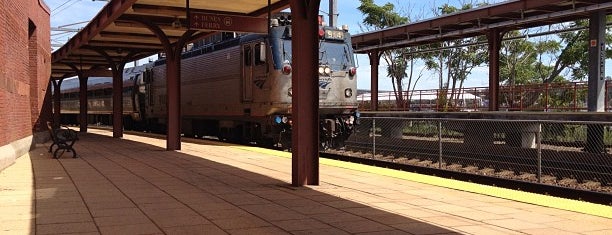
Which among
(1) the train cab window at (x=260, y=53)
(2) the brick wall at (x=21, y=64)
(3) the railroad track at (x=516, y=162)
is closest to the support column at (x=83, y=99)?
(2) the brick wall at (x=21, y=64)

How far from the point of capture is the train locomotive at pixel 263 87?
49.3ft

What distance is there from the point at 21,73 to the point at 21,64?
0.23 metres

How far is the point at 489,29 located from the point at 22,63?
45.6 ft

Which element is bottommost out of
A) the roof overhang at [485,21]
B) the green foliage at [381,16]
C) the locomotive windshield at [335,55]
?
the locomotive windshield at [335,55]

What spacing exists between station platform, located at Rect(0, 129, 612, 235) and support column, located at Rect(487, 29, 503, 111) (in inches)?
419

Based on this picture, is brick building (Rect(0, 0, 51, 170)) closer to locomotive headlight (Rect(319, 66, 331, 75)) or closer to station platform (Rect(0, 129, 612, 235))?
station platform (Rect(0, 129, 612, 235))

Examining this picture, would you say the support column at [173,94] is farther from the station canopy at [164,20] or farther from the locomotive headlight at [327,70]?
the locomotive headlight at [327,70]

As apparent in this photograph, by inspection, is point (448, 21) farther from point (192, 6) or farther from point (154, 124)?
point (154, 124)

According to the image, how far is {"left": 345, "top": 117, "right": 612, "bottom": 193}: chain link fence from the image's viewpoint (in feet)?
35.4

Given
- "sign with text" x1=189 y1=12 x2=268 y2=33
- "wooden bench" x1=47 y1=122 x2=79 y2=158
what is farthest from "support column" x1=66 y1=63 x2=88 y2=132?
"sign with text" x1=189 y1=12 x2=268 y2=33

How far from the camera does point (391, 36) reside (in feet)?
72.6

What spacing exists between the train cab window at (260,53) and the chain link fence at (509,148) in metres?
3.93

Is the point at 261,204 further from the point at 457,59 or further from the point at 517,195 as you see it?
the point at 457,59

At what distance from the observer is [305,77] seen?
8008 millimetres
